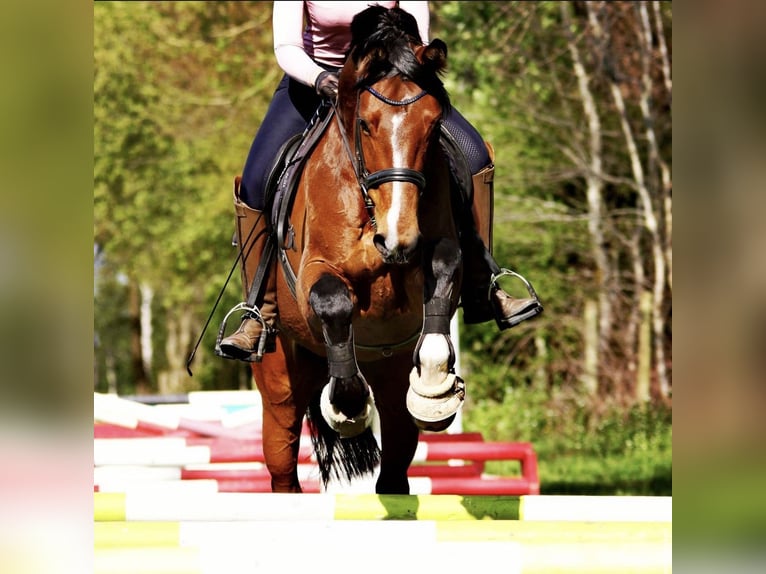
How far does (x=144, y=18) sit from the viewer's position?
15.8 metres

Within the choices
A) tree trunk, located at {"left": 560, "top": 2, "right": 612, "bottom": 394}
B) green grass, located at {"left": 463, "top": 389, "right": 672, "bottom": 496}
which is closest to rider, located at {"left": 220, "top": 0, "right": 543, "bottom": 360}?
green grass, located at {"left": 463, "top": 389, "right": 672, "bottom": 496}

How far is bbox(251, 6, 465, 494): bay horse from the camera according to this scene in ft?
12.7

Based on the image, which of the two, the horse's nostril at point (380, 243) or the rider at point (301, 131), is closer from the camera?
the horse's nostril at point (380, 243)

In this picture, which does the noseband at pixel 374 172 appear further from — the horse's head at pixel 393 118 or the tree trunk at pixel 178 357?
the tree trunk at pixel 178 357

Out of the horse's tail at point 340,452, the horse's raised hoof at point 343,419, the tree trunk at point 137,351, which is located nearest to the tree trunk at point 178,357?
the tree trunk at point 137,351

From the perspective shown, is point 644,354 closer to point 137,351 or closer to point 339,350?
point 339,350

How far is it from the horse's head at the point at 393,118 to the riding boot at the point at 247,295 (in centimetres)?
85

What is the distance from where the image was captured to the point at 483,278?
4.62 meters

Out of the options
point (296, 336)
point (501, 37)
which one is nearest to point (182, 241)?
point (501, 37)

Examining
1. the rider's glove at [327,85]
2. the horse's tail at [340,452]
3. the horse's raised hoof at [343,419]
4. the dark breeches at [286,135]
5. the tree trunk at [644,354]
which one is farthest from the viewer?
the tree trunk at [644,354]

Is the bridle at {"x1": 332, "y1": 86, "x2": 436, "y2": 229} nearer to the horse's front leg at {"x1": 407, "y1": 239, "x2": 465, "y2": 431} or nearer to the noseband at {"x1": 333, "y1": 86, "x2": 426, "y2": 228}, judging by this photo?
the noseband at {"x1": 333, "y1": 86, "x2": 426, "y2": 228}

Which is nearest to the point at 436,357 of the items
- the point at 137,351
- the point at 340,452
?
the point at 340,452

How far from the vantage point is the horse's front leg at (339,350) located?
4070 millimetres
